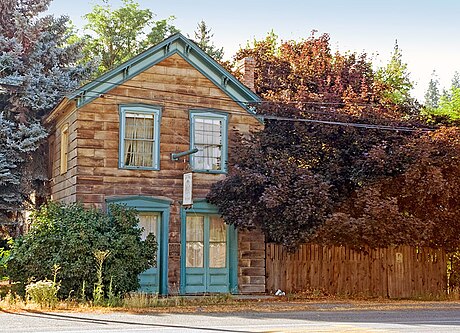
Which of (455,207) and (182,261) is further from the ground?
→ (455,207)

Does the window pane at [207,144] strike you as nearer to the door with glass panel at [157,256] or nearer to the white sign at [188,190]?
the white sign at [188,190]

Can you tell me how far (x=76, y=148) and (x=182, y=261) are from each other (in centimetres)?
471

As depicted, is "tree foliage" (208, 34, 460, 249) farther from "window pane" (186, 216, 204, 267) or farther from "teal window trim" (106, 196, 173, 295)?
"teal window trim" (106, 196, 173, 295)

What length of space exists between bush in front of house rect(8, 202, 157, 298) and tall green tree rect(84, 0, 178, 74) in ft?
87.0

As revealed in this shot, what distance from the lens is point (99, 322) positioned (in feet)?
52.0

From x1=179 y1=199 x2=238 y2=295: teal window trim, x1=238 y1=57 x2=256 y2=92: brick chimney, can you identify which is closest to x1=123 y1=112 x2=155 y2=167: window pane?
x1=179 y1=199 x2=238 y2=295: teal window trim

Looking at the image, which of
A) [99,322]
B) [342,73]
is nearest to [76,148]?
[99,322]

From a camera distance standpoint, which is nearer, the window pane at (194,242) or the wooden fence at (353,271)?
the window pane at (194,242)

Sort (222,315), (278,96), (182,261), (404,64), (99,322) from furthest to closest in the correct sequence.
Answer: (404,64) < (278,96) < (182,261) < (222,315) < (99,322)

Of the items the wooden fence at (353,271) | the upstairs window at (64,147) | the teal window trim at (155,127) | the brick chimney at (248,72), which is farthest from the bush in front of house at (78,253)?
the brick chimney at (248,72)

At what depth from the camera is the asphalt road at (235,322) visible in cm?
1482

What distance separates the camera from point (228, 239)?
24.5 meters

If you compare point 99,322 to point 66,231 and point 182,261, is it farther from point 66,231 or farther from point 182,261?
point 182,261

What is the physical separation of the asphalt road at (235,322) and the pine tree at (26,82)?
10.9m
